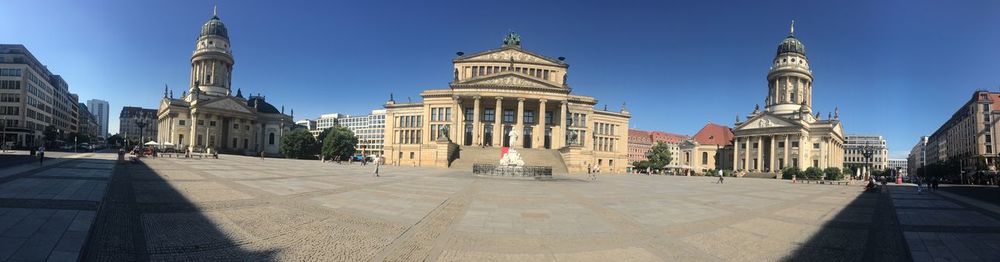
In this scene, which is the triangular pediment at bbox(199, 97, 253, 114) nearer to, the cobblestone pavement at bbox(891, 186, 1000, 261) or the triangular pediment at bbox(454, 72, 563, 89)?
the triangular pediment at bbox(454, 72, 563, 89)

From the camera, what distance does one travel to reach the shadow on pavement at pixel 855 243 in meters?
7.15

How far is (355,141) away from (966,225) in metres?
86.6

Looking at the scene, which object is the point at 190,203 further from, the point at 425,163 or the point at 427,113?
the point at 427,113

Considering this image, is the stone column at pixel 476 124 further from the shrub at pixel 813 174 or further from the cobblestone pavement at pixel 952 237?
the shrub at pixel 813 174

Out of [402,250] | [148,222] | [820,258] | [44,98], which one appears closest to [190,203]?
[148,222]

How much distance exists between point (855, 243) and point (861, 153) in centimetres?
19204

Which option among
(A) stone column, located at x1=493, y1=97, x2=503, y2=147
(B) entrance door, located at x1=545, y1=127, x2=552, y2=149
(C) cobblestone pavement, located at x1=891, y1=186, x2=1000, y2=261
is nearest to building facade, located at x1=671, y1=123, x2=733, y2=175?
(B) entrance door, located at x1=545, y1=127, x2=552, y2=149

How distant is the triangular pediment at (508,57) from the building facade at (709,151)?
53918 millimetres

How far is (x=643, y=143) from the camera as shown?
169375mm

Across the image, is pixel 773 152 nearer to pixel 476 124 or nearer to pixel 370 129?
pixel 476 124

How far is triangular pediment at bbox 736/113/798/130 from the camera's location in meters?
82.4

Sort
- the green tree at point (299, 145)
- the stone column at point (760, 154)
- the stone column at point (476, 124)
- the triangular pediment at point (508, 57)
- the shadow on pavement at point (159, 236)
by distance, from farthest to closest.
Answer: the stone column at point (760, 154) < the green tree at point (299, 145) < the triangular pediment at point (508, 57) < the stone column at point (476, 124) < the shadow on pavement at point (159, 236)

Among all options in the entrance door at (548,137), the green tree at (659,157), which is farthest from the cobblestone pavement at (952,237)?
the green tree at (659,157)

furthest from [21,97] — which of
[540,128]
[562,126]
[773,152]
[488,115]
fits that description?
[773,152]
